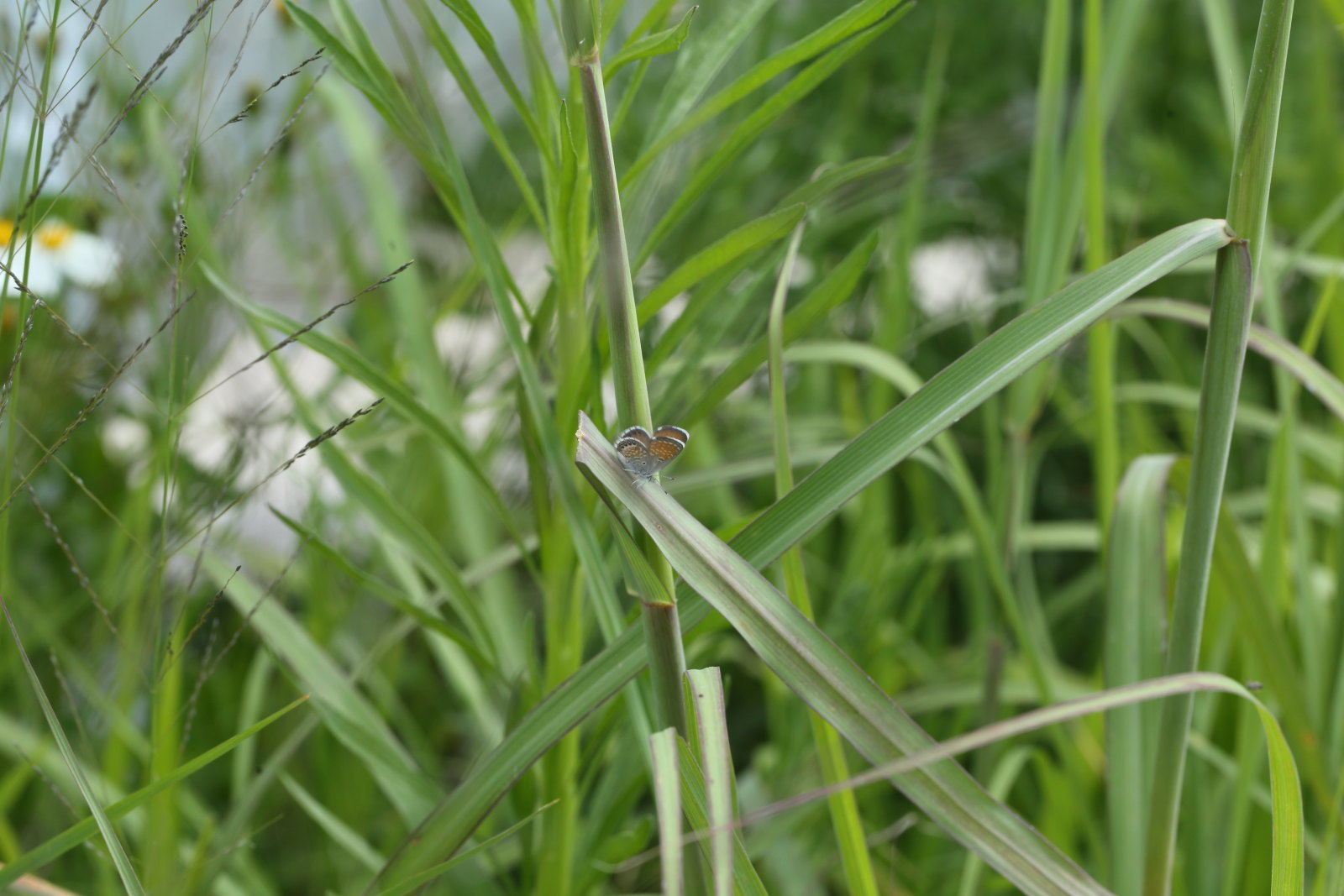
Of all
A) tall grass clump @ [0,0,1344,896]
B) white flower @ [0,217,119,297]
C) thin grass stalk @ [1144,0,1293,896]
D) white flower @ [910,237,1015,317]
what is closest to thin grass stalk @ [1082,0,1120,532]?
tall grass clump @ [0,0,1344,896]

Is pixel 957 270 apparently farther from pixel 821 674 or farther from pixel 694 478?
pixel 821 674

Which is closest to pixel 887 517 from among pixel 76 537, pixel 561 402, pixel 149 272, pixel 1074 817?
pixel 1074 817

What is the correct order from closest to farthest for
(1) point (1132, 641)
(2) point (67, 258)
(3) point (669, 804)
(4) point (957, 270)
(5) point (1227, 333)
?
(3) point (669, 804) < (5) point (1227, 333) < (1) point (1132, 641) < (2) point (67, 258) < (4) point (957, 270)

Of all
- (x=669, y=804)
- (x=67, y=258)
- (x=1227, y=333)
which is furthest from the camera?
(x=67, y=258)

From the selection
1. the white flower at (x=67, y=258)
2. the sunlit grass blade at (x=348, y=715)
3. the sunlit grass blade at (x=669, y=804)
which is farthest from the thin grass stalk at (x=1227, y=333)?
the white flower at (x=67, y=258)

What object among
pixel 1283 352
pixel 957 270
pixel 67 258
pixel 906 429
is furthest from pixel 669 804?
pixel 957 270

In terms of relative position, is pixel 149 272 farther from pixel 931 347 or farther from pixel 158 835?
pixel 931 347

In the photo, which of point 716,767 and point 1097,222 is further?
point 1097,222
